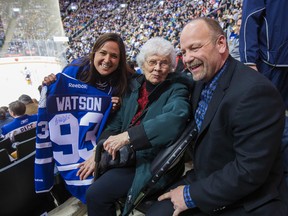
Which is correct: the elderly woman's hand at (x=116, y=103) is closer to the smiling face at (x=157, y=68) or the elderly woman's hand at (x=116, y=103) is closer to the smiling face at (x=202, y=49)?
the smiling face at (x=157, y=68)

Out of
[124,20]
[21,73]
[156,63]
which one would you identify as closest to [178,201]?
[156,63]

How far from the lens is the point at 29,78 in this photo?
46.1ft

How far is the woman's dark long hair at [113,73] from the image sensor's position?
1771mm

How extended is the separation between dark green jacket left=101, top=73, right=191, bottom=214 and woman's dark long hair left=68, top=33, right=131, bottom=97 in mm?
211

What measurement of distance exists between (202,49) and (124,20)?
25.0 m

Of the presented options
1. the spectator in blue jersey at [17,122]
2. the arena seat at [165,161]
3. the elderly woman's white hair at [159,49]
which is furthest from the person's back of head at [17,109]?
the arena seat at [165,161]

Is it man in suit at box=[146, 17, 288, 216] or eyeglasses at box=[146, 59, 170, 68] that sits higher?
eyeglasses at box=[146, 59, 170, 68]

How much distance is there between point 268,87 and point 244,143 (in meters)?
0.23

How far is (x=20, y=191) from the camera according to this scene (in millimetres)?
1509

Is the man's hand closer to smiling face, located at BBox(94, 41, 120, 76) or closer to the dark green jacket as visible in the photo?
the dark green jacket

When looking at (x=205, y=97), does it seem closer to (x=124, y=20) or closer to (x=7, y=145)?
(x=7, y=145)

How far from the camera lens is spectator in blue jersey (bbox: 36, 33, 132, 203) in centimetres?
176

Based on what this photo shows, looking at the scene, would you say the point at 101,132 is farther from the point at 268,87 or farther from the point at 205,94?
the point at 268,87

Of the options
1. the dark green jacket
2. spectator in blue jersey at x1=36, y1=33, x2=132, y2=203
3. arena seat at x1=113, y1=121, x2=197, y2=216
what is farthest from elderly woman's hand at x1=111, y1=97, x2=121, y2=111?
arena seat at x1=113, y1=121, x2=197, y2=216
